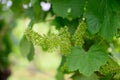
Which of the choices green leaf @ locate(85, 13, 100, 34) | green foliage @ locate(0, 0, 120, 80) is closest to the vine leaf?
green foliage @ locate(0, 0, 120, 80)

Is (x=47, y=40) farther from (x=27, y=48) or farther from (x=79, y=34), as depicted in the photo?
(x=27, y=48)

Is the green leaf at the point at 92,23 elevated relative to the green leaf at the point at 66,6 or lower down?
lower down

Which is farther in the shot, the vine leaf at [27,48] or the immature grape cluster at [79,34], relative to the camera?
the vine leaf at [27,48]

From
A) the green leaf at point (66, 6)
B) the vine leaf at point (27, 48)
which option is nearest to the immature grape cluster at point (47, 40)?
the green leaf at point (66, 6)

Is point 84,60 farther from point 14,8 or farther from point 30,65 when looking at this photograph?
point 30,65

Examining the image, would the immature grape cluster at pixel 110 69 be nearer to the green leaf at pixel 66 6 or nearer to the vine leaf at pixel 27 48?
the green leaf at pixel 66 6

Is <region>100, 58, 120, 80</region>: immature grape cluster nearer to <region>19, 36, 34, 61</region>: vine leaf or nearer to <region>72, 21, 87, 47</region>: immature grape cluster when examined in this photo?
<region>72, 21, 87, 47</region>: immature grape cluster

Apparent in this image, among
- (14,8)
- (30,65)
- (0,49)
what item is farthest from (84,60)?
(30,65)

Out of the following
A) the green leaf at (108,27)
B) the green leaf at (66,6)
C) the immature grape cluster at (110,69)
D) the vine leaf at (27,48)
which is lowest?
the immature grape cluster at (110,69)

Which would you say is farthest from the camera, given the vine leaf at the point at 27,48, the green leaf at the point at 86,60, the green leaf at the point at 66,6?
the vine leaf at the point at 27,48
